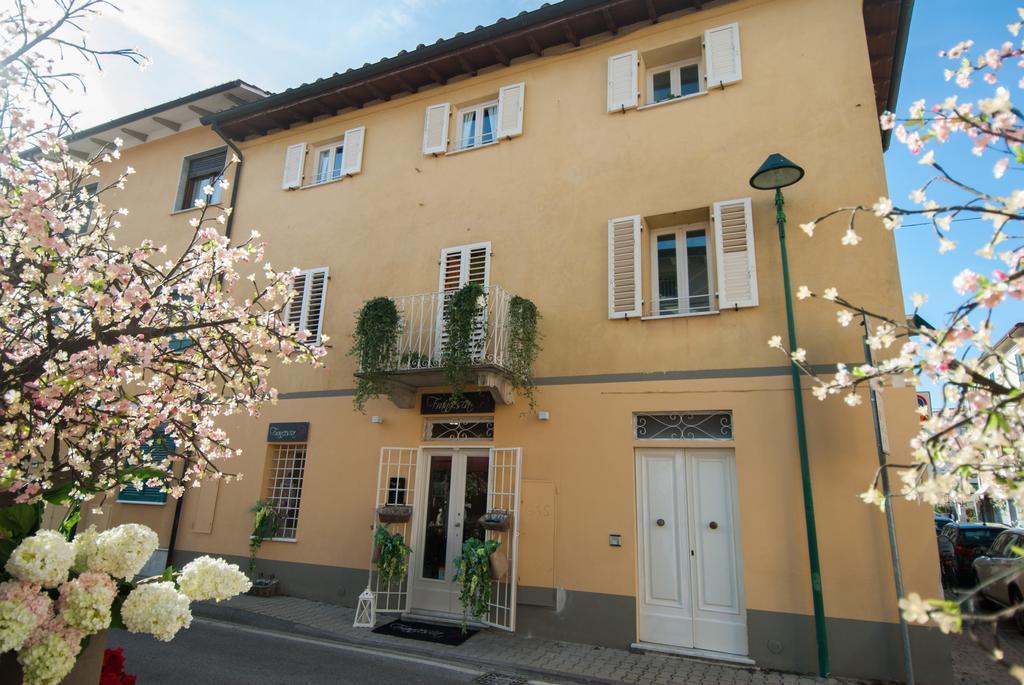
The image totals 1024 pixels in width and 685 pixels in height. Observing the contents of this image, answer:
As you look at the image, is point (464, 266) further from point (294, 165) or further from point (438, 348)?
point (294, 165)

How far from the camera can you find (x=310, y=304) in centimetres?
1138

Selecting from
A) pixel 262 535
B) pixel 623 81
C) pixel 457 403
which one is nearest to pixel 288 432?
pixel 262 535

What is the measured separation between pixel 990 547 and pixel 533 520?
10942 mm

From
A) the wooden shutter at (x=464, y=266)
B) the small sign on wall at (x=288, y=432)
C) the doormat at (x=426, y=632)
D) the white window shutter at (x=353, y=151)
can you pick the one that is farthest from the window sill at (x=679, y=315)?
the white window shutter at (x=353, y=151)

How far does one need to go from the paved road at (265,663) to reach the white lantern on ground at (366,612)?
0.74 metres

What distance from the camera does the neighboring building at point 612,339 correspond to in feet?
23.1

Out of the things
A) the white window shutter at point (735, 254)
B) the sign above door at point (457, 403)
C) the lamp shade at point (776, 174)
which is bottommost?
the sign above door at point (457, 403)

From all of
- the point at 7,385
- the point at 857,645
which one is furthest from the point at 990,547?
the point at 7,385

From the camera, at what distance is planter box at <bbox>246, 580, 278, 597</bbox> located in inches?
385

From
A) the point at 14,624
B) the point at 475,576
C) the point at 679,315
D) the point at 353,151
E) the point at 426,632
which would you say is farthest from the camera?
the point at 353,151

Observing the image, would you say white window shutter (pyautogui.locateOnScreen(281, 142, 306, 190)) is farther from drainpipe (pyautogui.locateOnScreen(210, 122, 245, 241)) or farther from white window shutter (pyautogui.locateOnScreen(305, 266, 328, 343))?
white window shutter (pyautogui.locateOnScreen(305, 266, 328, 343))

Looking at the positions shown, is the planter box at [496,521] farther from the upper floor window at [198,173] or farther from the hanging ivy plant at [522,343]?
the upper floor window at [198,173]

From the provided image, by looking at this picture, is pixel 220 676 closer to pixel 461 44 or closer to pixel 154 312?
pixel 154 312

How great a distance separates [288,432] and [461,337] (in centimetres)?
447
